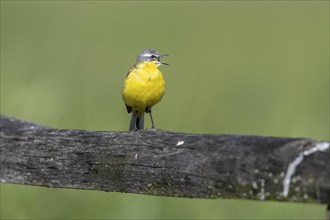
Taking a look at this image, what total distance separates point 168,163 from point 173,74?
617cm

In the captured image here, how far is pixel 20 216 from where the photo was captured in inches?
246

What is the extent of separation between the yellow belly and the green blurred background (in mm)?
738

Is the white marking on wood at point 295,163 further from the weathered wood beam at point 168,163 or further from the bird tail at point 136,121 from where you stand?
the bird tail at point 136,121

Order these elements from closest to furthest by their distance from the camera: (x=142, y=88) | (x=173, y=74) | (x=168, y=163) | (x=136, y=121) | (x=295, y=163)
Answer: (x=295, y=163) → (x=168, y=163) → (x=142, y=88) → (x=136, y=121) → (x=173, y=74)

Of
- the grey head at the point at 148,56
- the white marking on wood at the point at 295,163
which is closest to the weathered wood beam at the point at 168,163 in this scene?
the white marking on wood at the point at 295,163

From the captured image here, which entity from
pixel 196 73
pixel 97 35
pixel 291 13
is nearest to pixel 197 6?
pixel 291 13

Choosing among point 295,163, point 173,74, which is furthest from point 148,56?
point 295,163

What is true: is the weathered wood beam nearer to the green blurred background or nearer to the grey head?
the green blurred background

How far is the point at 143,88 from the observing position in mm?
6188

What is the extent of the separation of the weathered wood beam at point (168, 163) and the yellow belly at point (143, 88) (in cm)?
146

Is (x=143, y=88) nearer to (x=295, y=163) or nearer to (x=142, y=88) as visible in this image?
(x=142, y=88)

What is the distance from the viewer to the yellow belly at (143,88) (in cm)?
618

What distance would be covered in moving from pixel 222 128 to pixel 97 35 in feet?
11.5

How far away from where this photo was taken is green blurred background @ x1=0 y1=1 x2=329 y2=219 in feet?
20.4
